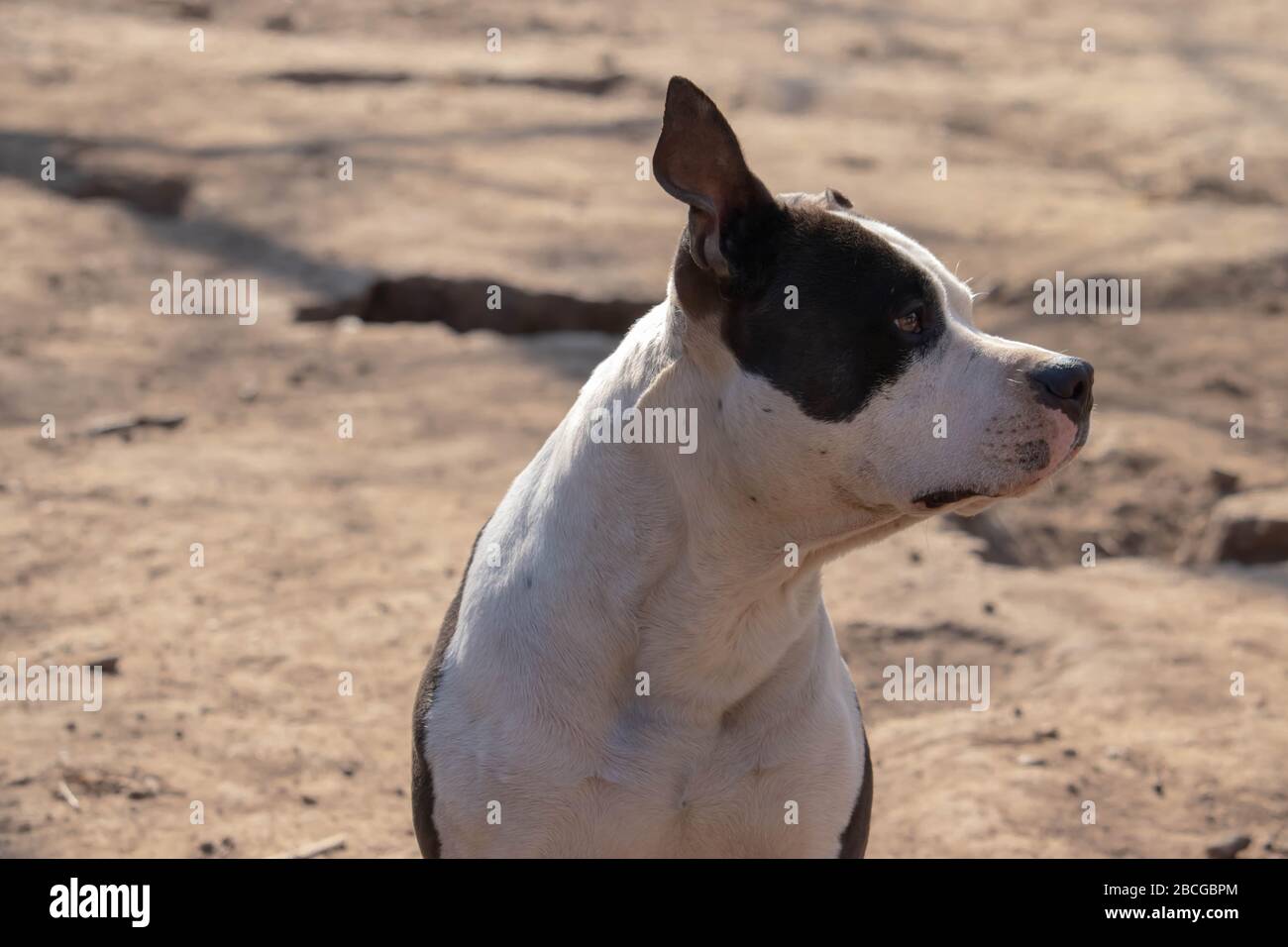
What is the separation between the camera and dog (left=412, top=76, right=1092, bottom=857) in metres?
2.80

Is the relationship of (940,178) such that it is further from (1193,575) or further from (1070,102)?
(1193,575)

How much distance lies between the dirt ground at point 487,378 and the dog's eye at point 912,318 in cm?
161

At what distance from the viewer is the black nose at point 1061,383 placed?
2777mm

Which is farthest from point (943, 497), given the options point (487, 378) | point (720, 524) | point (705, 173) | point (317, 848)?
point (487, 378)

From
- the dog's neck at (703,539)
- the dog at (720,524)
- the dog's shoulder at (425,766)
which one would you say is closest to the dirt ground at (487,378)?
the dog's shoulder at (425,766)

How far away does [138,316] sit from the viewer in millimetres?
7031

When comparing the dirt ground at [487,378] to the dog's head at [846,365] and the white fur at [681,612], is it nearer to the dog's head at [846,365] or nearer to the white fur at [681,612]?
the white fur at [681,612]

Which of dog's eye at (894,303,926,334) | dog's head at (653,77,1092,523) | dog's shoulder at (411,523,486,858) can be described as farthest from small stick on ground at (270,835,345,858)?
dog's eye at (894,303,926,334)

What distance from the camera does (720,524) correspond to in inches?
115

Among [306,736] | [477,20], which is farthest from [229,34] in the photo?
[306,736]

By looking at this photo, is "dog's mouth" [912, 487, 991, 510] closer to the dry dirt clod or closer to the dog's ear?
the dog's ear

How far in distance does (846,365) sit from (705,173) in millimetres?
427

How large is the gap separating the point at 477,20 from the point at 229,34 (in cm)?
193

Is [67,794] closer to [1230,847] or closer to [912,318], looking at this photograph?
[912,318]
